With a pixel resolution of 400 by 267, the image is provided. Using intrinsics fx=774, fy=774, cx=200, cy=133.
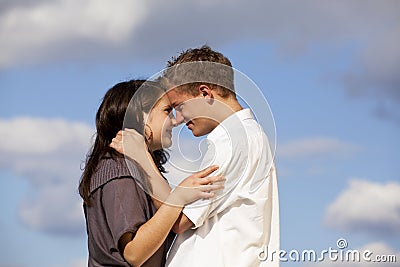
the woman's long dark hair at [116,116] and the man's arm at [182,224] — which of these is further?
the woman's long dark hair at [116,116]

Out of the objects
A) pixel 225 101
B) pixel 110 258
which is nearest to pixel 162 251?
pixel 110 258

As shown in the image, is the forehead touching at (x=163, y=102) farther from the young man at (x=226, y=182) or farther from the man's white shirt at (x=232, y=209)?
the man's white shirt at (x=232, y=209)

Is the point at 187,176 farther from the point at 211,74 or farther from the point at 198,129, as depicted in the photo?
the point at 211,74

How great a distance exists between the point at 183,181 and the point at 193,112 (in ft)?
1.19

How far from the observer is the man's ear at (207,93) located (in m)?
3.89

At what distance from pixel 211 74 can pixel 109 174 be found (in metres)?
0.73

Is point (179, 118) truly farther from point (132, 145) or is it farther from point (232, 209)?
point (232, 209)

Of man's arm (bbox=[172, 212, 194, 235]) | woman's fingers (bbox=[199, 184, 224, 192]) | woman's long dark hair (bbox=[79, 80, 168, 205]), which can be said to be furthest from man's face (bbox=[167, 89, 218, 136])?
man's arm (bbox=[172, 212, 194, 235])

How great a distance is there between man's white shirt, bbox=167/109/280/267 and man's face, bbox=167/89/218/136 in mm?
83

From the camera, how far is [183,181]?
3.85 metres

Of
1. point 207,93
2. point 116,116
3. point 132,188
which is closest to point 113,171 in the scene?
point 132,188

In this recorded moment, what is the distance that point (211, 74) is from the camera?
3.97 metres

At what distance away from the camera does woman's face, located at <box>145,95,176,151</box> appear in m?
4.00

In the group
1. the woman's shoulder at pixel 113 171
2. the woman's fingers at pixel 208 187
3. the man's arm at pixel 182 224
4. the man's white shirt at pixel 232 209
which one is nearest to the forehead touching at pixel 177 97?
the man's white shirt at pixel 232 209
